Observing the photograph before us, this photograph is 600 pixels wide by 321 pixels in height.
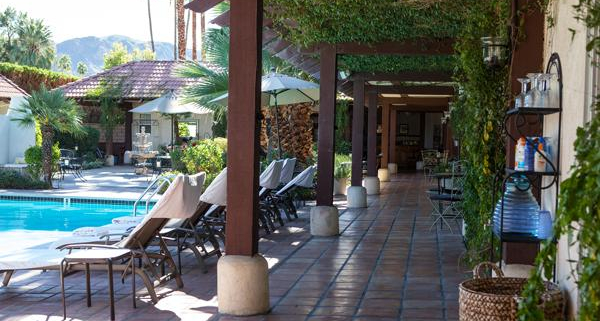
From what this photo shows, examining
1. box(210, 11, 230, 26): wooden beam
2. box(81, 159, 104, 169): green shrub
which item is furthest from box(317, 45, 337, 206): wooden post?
box(81, 159, 104, 169): green shrub

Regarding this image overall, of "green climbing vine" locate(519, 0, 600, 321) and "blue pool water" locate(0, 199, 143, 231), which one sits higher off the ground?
"green climbing vine" locate(519, 0, 600, 321)

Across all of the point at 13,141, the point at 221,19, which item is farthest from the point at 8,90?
the point at 221,19

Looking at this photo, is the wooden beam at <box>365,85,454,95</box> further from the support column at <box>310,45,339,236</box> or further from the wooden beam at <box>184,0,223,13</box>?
the wooden beam at <box>184,0,223,13</box>

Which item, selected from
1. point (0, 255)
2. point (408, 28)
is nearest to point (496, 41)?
point (408, 28)

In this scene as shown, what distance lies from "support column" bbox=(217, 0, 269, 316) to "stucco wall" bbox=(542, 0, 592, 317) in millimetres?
1995

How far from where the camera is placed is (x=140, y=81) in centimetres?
2498

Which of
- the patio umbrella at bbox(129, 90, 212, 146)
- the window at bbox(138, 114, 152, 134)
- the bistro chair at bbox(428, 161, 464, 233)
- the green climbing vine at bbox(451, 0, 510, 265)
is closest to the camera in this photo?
the green climbing vine at bbox(451, 0, 510, 265)

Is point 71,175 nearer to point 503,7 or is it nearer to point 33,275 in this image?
point 33,275

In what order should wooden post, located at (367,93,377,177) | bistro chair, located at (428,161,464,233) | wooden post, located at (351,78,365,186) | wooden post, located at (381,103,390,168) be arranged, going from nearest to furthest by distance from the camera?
bistro chair, located at (428,161,464,233) < wooden post, located at (351,78,365,186) < wooden post, located at (367,93,377,177) < wooden post, located at (381,103,390,168)

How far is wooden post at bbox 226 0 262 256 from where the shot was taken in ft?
17.5

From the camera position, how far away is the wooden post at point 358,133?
14008 millimetres

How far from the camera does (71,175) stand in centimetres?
2145

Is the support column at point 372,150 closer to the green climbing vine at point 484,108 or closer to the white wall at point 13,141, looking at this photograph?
the white wall at point 13,141

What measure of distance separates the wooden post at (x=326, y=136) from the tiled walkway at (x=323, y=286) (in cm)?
62
